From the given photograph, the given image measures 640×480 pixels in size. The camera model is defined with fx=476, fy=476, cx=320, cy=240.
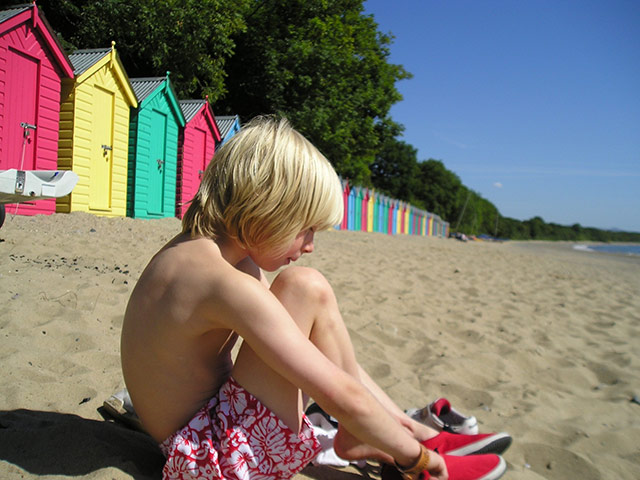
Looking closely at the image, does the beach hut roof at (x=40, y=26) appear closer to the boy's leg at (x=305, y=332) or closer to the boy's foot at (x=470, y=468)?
the boy's leg at (x=305, y=332)

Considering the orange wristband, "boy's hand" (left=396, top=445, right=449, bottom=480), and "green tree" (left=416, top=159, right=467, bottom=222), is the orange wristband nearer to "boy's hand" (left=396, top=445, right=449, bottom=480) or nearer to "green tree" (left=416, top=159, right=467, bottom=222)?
"boy's hand" (left=396, top=445, right=449, bottom=480)

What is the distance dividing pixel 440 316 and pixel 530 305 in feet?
5.13

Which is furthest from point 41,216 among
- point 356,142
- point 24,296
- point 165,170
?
point 356,142

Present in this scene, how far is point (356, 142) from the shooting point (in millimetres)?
20453

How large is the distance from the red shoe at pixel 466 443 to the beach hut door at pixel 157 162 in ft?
30.3

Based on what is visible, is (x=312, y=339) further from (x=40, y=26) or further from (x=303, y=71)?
(x=303, y=71)

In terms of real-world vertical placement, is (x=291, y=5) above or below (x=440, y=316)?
above

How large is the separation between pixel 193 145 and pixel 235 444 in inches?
423

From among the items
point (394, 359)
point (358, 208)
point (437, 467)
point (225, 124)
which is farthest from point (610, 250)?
point (437, 467)

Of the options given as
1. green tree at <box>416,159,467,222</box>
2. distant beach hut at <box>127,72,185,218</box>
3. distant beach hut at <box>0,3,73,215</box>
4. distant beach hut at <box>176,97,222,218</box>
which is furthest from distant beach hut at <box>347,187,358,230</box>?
green tree at <box>416,159,467,222</box>

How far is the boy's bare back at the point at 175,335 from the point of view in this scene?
136 cm

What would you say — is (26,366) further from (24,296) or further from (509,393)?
(509,393)

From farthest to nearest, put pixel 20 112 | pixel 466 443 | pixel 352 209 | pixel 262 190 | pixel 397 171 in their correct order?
pixel 397 171
pixel 352 209
pixel 20 112
pixel 466 443
pixel 262 190

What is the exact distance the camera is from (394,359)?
3127 mm
